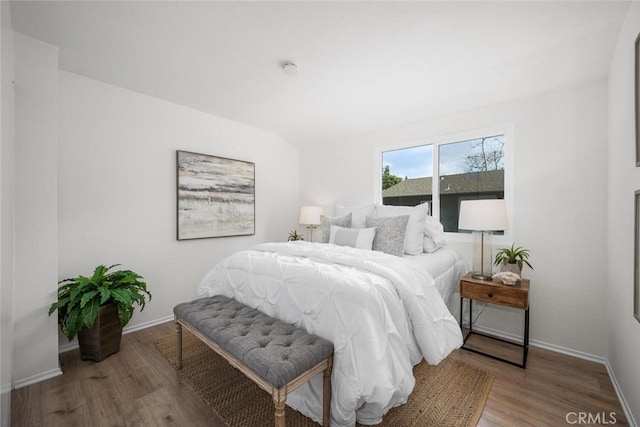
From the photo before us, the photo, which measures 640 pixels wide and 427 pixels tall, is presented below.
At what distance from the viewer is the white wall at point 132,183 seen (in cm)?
239

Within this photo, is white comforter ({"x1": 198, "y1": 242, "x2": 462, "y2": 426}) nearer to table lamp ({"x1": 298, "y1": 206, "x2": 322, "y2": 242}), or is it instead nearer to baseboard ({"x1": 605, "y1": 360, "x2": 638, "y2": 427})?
baseboard ({"x1": 605, "y1": 360, "x2": 638, "y2": 427})

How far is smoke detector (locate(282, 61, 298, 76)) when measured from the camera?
218cm

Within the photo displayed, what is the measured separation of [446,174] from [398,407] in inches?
94.5

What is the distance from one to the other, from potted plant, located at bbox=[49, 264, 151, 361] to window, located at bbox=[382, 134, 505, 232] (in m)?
3.01

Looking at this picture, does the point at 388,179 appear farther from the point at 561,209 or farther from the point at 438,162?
the point at 561,209

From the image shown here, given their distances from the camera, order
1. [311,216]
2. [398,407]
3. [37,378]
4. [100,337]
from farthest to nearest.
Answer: [311,216], [100,337], [37,378], [398,407]

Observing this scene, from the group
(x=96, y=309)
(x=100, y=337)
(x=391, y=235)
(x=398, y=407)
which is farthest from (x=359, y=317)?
(x=100, y=337)

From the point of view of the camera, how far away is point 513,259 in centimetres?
239

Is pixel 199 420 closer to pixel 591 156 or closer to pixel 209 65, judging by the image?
pixel 209 65

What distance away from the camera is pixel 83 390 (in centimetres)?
184

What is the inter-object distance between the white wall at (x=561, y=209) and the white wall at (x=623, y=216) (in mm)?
144

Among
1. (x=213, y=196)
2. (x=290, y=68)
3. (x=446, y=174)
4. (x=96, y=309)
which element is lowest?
(x=96, y=309)

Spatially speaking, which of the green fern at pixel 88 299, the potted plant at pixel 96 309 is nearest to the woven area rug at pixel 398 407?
the potted plant at pixel 96 309

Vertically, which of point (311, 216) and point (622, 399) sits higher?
point (311, 216)
